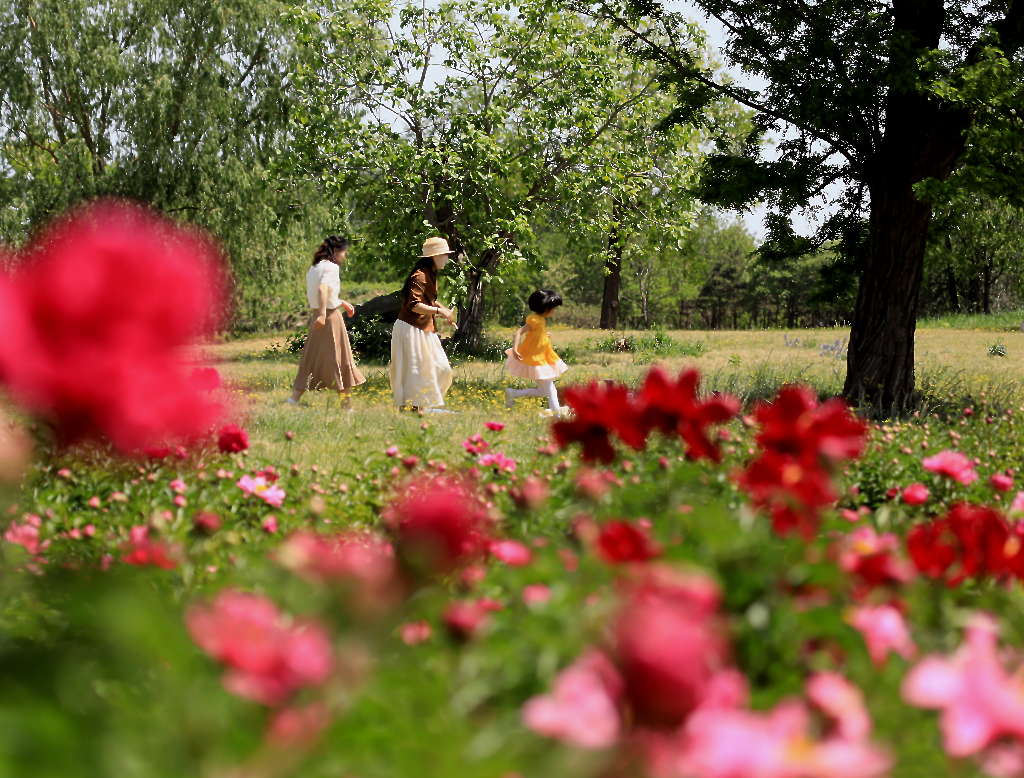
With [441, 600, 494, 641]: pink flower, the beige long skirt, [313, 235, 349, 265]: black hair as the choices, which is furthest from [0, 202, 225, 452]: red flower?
the beige long skirt

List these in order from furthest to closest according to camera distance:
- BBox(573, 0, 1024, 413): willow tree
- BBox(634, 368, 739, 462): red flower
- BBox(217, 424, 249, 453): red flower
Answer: BBox(573, 0, 1024, 413): willow tree → BBox(217, 424, 249, 453): red flower → BBox(634, 368, 739, 462): red flower

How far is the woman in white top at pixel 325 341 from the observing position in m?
8.96

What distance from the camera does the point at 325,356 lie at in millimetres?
9398

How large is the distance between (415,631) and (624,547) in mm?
386

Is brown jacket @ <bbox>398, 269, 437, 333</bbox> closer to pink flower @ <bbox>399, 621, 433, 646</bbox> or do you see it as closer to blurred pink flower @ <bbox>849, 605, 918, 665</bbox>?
pink flower @ <bbox>399, 621, 433, 646</bbox>

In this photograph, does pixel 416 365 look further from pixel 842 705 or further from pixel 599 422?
pixel 842 705

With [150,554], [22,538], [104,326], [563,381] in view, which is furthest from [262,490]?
[563,381]

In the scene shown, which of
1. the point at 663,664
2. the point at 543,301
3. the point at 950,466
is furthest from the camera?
the point at 543,301

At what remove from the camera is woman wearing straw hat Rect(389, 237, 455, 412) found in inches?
335

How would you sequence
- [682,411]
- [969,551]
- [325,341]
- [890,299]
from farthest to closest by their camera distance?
[325,341]
[890,299]
[682,411]
[969,551]

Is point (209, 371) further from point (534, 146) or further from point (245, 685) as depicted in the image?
point (534, 146)

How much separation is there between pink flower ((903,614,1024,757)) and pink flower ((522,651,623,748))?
0.36 metres

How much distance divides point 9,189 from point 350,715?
67.3 ft

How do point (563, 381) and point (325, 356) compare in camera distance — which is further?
point (563, 381)
